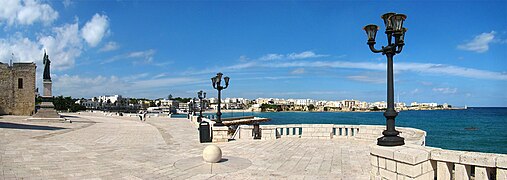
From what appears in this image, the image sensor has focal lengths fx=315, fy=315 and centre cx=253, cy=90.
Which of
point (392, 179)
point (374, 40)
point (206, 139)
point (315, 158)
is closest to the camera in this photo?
point (392, 179)

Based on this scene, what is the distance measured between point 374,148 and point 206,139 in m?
8.45

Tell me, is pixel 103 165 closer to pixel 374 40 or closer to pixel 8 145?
pixel 8 145

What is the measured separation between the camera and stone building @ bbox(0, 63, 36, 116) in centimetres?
3575

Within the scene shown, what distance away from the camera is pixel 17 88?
36188mm

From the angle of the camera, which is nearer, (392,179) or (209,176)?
(392,179)

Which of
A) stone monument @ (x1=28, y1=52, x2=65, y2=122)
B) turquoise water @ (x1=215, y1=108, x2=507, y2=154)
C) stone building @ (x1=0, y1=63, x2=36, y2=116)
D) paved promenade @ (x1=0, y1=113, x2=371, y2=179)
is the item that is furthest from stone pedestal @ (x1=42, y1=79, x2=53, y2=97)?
turquoise water @ (x1=215, y1=108, x2=507, y2=154)

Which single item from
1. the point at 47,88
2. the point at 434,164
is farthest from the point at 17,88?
the point at 434,164

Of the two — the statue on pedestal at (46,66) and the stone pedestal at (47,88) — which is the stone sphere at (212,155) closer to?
the stone pedestal at (47,88)

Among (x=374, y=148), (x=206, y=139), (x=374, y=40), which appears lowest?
(x=206, y=139)

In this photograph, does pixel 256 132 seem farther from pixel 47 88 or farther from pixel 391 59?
pixel 47 88

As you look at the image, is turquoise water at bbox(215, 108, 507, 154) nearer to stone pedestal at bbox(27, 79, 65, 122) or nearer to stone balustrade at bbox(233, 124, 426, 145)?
stone balustrade at bbox(233, 124, 426, 145)

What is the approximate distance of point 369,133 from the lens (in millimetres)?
13188

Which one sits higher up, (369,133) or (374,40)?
(374,40)

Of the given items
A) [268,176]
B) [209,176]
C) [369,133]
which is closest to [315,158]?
[268,176]
